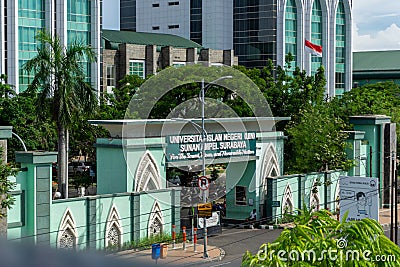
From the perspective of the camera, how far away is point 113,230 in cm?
2455

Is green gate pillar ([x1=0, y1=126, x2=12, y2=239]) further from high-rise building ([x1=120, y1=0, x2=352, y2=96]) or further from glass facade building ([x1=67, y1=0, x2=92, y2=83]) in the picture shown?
high-rise building ([x1=120, y1=0, x2=352, y2=96])

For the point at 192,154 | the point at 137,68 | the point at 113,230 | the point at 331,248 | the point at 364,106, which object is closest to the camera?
the point at 331,248

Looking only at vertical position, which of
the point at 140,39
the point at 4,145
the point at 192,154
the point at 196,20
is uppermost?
the point at 196,20

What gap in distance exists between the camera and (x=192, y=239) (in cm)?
2761

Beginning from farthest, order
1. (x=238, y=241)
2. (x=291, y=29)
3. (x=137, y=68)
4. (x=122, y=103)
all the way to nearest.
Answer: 1. (x=291, y=29)
2. (x=137, y=68)
3. (x=122, y=103)
4. (x=238, y=241)

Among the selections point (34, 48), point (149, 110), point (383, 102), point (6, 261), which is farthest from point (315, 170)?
point (6, 261)

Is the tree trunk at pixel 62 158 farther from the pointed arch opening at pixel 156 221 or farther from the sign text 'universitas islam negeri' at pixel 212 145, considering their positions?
the sign text 'universitas islam negeri' at pixel 212 145

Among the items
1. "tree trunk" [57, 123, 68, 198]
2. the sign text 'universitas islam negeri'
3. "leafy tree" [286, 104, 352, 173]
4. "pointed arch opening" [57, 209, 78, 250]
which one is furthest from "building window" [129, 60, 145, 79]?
"pointed arch opening" [57, 209, 78, 250]

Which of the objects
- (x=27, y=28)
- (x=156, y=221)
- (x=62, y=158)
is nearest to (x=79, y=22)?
(x=27, y=28)

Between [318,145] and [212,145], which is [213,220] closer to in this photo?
[212,145]

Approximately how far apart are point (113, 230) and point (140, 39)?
49444 mm

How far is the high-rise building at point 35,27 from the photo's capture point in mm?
52156

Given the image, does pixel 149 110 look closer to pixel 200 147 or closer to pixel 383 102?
pixel 200 147

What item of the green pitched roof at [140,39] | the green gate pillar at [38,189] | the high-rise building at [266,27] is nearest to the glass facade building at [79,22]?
the green pitched roof at [140,39]
